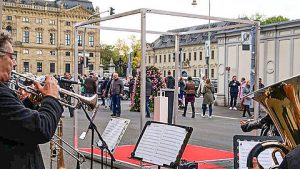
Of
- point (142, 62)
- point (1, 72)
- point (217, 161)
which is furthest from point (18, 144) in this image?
point (217, 161)

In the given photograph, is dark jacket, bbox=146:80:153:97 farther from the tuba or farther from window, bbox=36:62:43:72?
window, bbox=36:62:43:72

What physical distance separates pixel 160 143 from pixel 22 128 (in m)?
2.33

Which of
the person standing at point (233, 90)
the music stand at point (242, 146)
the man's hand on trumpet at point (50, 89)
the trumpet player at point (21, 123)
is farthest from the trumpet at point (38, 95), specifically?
the person standing at point (233, 90)

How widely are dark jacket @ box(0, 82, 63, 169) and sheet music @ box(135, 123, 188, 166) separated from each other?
6.59ft

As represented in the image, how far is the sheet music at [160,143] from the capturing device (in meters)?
4.62

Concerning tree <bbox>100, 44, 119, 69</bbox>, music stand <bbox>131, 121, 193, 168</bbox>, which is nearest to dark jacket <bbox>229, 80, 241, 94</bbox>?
music stand <bbox>131, 121, 193, 168</bbox>

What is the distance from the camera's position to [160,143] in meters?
4.79

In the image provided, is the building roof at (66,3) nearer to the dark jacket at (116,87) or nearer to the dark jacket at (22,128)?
the dark jacket at (116,87)

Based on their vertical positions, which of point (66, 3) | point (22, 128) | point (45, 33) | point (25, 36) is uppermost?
point (66, 3)

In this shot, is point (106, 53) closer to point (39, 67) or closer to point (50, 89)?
point (39, 67)

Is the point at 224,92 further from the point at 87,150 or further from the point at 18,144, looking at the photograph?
the point at 18,144

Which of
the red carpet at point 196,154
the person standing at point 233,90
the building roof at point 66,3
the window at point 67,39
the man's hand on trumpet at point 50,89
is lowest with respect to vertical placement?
the red carpet at point 196,154

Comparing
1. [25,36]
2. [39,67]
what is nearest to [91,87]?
[25,36]

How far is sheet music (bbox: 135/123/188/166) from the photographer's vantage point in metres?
4.62
